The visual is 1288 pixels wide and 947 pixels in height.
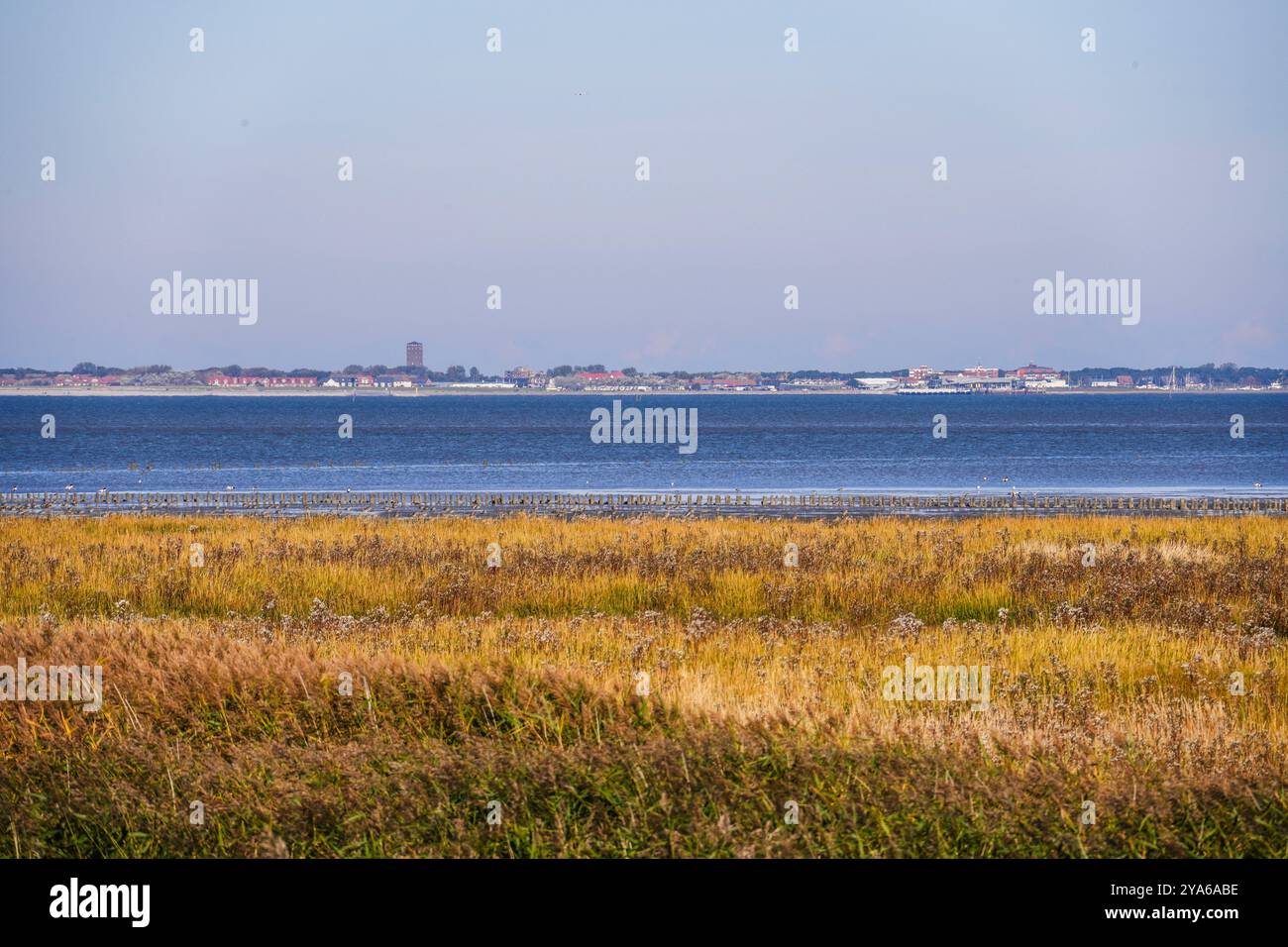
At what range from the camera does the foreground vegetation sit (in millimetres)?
8602

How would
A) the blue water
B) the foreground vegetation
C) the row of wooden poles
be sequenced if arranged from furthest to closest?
1. the blue water
2. the row of wooden poles
3. the foreground vegetation

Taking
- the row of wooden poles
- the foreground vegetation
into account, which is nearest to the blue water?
the row of wooden poles

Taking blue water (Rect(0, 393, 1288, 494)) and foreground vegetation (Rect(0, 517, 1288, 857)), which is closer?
foreground vegetation (Rect(0, 517, 1288, 857))

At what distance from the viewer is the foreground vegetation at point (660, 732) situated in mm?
8602

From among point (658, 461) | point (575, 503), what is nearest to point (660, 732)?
point (575, 503)

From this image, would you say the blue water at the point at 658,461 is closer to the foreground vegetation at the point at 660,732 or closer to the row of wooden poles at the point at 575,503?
the row of wooden poles at the point at 575,503

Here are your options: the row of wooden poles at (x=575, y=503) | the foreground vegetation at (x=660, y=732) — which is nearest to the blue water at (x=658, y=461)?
the row of wooden poles at (x=575, y=503)

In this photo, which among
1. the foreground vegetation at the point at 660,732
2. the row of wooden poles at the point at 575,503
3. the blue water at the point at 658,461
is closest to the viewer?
the foreground vegetation at the point at 660,732

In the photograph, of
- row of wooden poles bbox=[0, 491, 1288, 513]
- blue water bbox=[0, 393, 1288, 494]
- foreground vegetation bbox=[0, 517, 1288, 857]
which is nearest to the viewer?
foreground vegetation bbox=[0, 517, 1288, 857]

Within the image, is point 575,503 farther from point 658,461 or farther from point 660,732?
point 658,461

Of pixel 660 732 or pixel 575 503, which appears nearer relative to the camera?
pixel 660 732

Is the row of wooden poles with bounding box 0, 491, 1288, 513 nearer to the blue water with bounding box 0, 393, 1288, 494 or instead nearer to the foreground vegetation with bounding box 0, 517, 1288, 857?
the blue water with bounding box 0, 393, 1288, 494

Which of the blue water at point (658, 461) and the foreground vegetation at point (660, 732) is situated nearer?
the foreground vegetation at point (660, 732)

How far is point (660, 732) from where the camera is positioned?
10.4 metres
